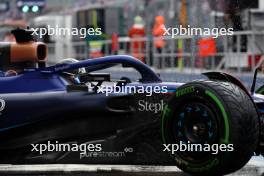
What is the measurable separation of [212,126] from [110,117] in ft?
3.05

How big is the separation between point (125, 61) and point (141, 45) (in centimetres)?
1054

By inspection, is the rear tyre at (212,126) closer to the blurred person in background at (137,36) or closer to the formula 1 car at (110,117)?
the formula 1 car at (110,117)

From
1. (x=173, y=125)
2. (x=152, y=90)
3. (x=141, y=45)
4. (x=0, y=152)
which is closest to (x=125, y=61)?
(x=152, y=90)

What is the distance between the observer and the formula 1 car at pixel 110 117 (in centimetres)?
553

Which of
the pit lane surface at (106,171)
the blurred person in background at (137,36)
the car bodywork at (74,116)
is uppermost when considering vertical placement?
the car bodywork at (74,116)

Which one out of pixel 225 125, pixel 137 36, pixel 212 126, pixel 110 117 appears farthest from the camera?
pixel 137 36

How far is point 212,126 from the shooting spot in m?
5.42

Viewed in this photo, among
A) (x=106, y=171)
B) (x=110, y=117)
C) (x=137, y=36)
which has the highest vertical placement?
(x=110, y=117)

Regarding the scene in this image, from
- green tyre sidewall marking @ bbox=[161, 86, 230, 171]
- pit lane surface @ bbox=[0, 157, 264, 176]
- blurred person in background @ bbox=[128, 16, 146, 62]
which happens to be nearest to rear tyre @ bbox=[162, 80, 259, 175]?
green tyre sidewall marking @ bbox=[161, 86, 230, 171]

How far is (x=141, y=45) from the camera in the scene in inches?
659

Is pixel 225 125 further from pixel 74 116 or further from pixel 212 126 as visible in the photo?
pixel 74 116

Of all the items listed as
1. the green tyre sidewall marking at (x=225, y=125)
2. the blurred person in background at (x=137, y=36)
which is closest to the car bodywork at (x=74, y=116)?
the green tyre sidewall marking at (x=225, y=125)

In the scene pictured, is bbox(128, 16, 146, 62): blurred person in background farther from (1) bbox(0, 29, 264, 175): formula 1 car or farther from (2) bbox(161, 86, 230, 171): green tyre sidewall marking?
(2) bbox(161, 86, 230, 171): green tyre sidewall marking

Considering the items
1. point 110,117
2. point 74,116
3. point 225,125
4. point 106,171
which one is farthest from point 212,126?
point 106,171
